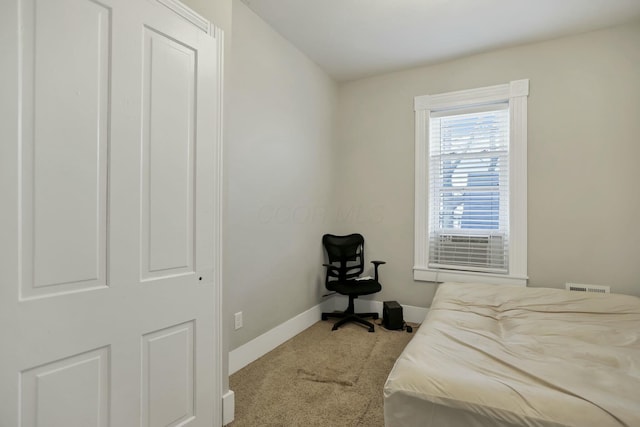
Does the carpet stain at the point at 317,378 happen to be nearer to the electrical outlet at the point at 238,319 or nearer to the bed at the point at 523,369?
the electrical outlet at the point at 238,319

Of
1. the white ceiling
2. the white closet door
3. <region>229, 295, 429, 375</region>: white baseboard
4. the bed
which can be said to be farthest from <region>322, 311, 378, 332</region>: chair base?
the white ceiling

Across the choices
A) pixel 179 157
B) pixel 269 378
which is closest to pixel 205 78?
pixel 179 157

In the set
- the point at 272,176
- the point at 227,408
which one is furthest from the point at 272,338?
the point at 272,176

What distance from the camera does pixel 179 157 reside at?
60.5 inches

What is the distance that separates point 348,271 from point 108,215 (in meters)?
2.82

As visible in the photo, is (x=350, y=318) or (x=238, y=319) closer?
(x=238, y=319)

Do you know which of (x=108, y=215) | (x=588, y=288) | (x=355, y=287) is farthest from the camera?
(x=355, y=287)

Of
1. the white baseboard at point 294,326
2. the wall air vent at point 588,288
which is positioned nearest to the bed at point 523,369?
the wall air vent at point 588,288

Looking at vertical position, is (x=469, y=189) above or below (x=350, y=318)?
above

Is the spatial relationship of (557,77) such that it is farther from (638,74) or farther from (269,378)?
(269,378)

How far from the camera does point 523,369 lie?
1.49 metres

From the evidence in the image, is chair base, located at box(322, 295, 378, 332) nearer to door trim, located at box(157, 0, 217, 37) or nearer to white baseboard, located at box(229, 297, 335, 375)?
white baseboard, located at box(229, 297, 335, 375)

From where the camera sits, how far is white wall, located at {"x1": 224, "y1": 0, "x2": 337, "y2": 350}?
8.18ft

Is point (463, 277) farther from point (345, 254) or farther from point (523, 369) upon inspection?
point (523, 369)
